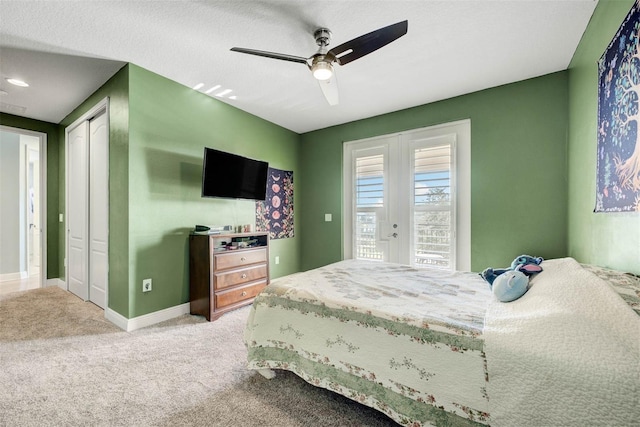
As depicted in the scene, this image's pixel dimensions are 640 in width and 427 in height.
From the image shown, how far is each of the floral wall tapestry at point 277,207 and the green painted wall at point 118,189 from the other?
63.9 inches

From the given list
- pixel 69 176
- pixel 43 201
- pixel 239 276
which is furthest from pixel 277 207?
pixel 43 201

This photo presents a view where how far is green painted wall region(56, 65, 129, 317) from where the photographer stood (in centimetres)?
259

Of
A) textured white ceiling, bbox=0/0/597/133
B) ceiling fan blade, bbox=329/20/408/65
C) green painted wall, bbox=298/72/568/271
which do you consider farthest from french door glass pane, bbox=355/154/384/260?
ceiling fan blade, bbox=329/20/408/65

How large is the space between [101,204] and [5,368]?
165cm

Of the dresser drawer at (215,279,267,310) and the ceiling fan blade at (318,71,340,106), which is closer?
the ceiling fan blade at (318,71,340,106)

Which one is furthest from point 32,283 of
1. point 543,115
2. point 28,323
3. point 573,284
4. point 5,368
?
point 543,115

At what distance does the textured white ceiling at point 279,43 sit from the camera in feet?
6.09

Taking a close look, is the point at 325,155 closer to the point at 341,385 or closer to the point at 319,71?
the point at 319,71

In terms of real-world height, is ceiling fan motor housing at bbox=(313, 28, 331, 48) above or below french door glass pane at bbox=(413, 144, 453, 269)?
above

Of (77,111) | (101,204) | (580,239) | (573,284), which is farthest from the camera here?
(77,111)

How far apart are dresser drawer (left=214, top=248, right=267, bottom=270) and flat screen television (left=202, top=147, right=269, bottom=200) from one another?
2.22ft

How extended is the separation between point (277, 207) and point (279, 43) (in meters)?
2.43

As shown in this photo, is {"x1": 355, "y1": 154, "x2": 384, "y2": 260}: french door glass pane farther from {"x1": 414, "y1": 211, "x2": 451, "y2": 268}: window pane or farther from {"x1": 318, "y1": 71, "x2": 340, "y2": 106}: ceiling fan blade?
{"x1": 318, "y1": 71, "x2": 340, "y2": 106}: ceiling fan blade

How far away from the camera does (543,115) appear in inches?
109
